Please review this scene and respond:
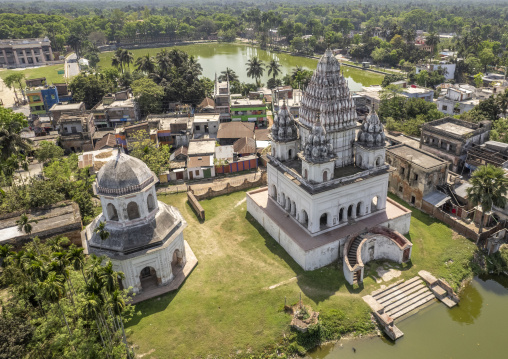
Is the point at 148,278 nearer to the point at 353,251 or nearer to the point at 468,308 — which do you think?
the point at 353,251

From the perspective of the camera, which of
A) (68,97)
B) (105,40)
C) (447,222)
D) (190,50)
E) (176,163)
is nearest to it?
(447,222)

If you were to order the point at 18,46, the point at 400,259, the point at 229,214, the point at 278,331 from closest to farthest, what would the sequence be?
1. the point at 278,331
2. the point at 400,259
3. the point at 229,214
4. the point at 18,46

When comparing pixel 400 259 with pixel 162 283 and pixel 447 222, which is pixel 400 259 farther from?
pixel 162 283

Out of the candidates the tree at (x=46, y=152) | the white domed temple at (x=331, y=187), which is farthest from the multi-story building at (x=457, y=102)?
the tree at (x=46, y=152)

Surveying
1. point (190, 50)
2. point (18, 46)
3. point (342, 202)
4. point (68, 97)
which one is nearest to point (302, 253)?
point (342, 202)

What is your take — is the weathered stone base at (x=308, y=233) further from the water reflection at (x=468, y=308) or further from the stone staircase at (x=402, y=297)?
the water reflection at (x=468, y=308)
